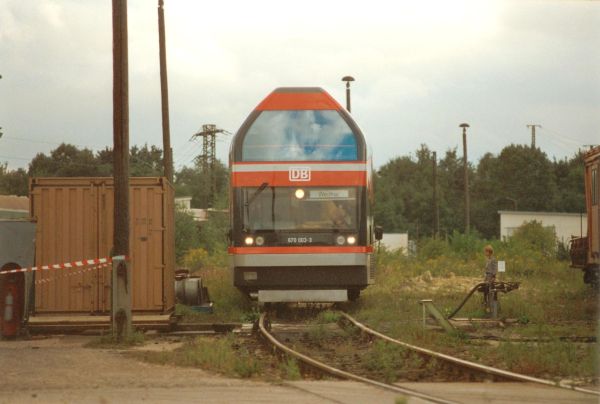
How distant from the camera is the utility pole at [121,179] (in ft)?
45.5

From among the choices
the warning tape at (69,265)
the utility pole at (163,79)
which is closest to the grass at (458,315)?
the warning tape at (69,265)

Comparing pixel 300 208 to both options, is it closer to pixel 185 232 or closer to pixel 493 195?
pixel 185 232

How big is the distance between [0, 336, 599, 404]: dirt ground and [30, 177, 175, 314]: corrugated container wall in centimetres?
497

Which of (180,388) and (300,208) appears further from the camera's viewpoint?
(300,208)

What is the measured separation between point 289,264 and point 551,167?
3053 inches

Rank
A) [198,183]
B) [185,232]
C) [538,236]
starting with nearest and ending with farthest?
[185,232]
[538,236]
[198,183]

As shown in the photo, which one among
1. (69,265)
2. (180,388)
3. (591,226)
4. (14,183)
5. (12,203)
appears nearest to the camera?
(180,388)

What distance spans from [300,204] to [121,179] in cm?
405

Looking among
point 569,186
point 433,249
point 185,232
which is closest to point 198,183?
point 569,186

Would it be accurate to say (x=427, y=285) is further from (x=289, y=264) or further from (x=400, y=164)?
(x=400, y=164)

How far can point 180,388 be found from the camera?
29.5 ft

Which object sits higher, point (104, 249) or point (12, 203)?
point (12, 203)

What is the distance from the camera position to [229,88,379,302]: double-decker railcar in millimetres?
16984

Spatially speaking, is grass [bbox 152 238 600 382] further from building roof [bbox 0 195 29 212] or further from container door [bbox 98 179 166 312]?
building roof [bbox 0 195 29 212]
